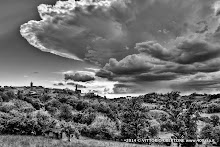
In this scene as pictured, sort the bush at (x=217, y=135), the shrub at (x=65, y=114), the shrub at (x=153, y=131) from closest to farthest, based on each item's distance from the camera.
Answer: the bush at (x=217, y=135)
the shrub at (x=153, y=131)
the shrub at (x=65, y=114)

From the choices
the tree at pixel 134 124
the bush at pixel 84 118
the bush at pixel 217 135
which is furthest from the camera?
the bush at pixel 84 118

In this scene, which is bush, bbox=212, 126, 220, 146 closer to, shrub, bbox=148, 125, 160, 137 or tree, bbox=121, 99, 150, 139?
shrub, bbox=148, 125, 160, 137

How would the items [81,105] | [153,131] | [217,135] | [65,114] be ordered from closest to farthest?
[217,135] < [153,131] < [65,114] < [81,105]

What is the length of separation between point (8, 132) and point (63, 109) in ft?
Result: 155

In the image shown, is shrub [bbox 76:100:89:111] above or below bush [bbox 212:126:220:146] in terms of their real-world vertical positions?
above

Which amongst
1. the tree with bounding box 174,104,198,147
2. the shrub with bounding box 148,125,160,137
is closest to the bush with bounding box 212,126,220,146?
the tree with bounding box 174,104,198,147

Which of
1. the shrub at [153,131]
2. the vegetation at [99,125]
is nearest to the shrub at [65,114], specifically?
the vegetation at [99,125]

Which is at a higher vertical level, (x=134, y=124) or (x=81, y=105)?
(x=81, y=105)

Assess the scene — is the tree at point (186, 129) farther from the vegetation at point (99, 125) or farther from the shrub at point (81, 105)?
the shrub at point (81, 105)

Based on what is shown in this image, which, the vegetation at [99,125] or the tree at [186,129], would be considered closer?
the vegetation at [99,125]

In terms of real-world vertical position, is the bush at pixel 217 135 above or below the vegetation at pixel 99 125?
below

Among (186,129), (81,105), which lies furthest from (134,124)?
(81,105)

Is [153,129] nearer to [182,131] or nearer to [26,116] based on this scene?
[182,131]

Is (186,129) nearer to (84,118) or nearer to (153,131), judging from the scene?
(153,131)
